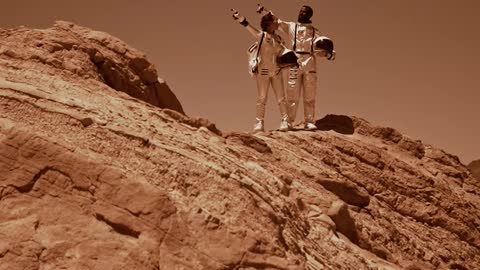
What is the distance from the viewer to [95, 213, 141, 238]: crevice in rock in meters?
6.46

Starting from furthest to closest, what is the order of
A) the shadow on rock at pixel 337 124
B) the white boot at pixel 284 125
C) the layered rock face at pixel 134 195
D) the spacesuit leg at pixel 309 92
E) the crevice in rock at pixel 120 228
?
the shadow on rock at pixel 337 124, the spacesuit leg at pixel 309 92, the white boot at pixel 284 125, the crevice in rock at pixel 120 228, the layered rock face at pixel 134 195

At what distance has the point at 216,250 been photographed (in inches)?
254

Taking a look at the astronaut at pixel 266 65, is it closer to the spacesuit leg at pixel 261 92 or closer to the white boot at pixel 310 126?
the spacesuit leg at pixel 261 92

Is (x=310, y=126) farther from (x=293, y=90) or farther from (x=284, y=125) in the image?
(x=293, y=90)

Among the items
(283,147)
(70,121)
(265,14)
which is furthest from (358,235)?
(265,14)

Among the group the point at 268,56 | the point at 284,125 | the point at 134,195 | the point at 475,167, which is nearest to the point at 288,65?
the point at 268,56

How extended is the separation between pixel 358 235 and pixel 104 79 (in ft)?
16.2

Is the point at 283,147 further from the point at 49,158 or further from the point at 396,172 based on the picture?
the point at 49,158

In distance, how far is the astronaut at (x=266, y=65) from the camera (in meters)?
14.5

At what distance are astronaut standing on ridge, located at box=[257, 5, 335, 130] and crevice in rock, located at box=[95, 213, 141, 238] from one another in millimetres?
8428

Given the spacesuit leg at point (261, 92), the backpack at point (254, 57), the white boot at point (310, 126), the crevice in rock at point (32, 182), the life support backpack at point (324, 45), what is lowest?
the crevice in rock at point (32, 182)

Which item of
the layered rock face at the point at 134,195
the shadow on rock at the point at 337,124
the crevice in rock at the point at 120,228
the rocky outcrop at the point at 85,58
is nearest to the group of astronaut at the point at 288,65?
the shadow on rock at the point at 337,124

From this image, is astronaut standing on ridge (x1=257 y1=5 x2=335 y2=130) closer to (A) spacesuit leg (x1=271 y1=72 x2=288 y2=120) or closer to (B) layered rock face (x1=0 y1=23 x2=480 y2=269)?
(A) spacesuit leg (x1=271 y1=72 x2=288 y2=120)

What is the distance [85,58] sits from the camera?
9844mm
